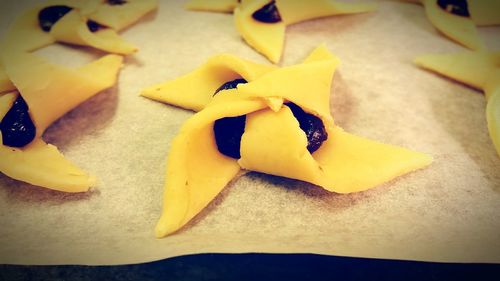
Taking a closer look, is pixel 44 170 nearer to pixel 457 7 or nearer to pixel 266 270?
pixel 266 270

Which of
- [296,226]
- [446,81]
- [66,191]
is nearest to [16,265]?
[66,191]

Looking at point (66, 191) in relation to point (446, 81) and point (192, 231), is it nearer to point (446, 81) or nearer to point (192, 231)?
point (192, 231)

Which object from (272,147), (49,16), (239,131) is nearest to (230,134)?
(239,131)

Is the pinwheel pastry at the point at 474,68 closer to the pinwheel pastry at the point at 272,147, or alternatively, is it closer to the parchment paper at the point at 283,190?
the parchment paper at the point at 283,190

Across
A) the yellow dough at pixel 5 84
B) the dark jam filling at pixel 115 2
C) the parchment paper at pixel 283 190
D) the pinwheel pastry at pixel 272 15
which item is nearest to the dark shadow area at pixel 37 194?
the parchment paper at pixel 283 190

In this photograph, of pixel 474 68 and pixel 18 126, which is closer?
pixel 18 126

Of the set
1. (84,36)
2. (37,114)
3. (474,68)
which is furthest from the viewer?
(84,36)
